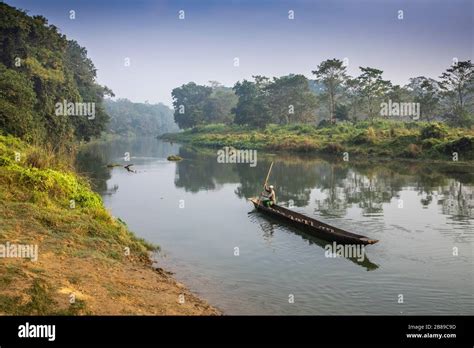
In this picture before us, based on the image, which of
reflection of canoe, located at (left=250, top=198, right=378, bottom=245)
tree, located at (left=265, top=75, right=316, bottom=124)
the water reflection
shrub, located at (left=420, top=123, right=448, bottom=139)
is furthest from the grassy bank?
reflection of canoe, located at (left=250, top=198, right=378, bottom=245)

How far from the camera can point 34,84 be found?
38875 mm

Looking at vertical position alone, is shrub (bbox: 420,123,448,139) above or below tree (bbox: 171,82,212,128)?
below

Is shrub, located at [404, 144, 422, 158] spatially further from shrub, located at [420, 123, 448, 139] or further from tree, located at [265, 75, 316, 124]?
tree, located at [265, 75, 316, 124]

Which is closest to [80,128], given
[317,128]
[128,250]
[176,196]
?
[176,196]

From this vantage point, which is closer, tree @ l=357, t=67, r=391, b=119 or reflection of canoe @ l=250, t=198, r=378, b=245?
reflection of canoe @ l=250, t=198, r=378, b=245

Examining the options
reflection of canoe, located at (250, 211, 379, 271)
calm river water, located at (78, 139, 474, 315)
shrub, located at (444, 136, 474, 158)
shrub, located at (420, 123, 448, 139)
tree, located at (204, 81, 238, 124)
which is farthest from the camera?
tree, located at (204, 81, 238, 124)

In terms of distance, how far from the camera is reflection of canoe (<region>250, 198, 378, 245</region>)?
15.8m

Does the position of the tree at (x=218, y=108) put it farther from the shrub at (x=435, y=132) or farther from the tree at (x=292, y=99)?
the shrub at (x=435, y=132)

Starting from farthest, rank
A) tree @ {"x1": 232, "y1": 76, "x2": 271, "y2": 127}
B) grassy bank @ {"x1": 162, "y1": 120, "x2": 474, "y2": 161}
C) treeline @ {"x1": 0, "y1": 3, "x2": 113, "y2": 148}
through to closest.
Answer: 1. tree @ {"x1": 232, "y1": 76, "x2": 271, "y2": 127}
2. grassy bank @ {"x1": 162, "y1": 120, "x2": 474, "y2": 161}
3. treeline @ {"x1": 0, "y1": 3, "x2": 113, "y2": 148}

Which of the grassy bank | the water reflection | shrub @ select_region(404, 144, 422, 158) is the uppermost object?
the grassy bank

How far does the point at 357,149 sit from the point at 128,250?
147ft

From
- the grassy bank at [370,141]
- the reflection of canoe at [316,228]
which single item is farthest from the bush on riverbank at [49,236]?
the grassy bank at [370,141]

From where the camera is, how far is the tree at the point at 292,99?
9381 centimetres

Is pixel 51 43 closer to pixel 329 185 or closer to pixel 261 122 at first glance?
pixel 329 185
